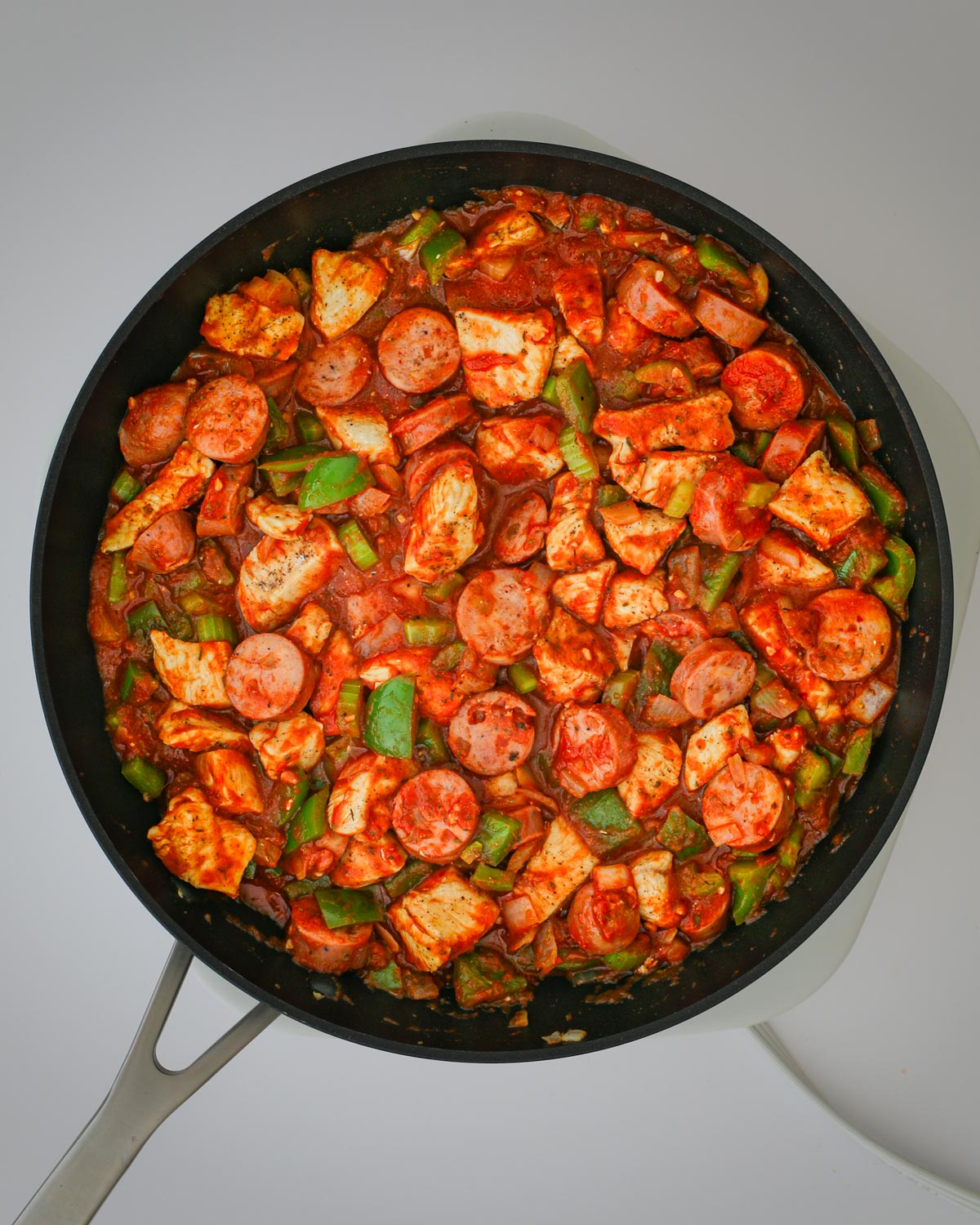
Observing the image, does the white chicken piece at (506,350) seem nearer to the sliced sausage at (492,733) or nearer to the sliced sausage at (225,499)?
the sliced sausage at (225,499)

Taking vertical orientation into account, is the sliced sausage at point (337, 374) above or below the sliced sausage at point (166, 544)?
above

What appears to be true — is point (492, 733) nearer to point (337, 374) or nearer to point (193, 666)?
point (193, 666)

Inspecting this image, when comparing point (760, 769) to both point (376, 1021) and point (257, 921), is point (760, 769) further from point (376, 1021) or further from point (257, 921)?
point (257, 921)

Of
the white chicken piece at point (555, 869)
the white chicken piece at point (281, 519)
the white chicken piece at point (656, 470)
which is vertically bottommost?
the white chicken piece at point (555, 869)

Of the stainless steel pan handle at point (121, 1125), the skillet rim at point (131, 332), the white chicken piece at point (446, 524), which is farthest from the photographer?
the white chicken piece at point (446, 524)

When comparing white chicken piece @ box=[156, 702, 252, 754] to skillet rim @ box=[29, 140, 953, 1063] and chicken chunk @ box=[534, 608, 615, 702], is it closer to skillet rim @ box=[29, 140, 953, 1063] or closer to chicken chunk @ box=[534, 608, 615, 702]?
skillet rim @ box=[29, 140, 953, 1063]

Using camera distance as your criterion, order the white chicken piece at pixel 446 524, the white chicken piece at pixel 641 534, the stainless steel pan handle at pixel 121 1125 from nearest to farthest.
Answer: the stainless steel pan handle at pixel 121 1125 → the white chicken piece at pixel 446 524 → the white chicken piece at pixel 641 534

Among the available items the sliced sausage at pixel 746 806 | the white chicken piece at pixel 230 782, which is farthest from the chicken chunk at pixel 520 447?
the white chicken piece at pixel 230 782

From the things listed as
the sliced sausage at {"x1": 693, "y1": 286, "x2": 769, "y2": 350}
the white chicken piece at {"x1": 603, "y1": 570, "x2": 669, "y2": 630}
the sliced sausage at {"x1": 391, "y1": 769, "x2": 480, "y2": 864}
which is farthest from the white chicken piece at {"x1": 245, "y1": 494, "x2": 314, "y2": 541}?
the sliced sausage at {"x1": 693, "y1": 286, "x2": 769, "y2": 350}
